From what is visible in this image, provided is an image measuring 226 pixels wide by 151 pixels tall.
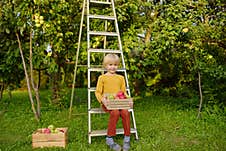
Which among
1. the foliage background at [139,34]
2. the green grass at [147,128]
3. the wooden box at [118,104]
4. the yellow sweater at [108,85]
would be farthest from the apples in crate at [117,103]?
the foliage background at [139,34]

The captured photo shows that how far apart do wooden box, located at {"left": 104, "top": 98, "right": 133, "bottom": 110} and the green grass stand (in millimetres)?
483

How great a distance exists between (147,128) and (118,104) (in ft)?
3.80

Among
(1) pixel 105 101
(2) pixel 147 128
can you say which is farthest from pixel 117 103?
(2) pixel 147 128

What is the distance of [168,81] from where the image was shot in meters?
9.26

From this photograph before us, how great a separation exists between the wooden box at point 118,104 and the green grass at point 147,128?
1.58 ft

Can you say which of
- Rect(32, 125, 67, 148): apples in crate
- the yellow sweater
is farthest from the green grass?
the yellow sweater

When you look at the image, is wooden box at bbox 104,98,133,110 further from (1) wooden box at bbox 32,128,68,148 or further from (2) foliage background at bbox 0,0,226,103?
(2) foliage background at bbox 0,0,226,103

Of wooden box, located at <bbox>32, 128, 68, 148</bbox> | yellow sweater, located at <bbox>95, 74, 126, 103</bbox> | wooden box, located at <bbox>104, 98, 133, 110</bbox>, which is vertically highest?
yellow sweater, located at <bbox>95, 74, 126, 103</bbox>

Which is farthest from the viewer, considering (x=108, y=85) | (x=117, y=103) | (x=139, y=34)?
(x=139, y=34)

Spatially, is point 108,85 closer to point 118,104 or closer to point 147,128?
point 118,104

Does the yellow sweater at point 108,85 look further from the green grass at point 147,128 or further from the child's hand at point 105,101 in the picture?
the green grass at point 147,128

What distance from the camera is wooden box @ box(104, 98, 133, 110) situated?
3.80 metres

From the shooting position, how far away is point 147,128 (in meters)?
4.79

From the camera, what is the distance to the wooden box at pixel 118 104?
12.5 ft
